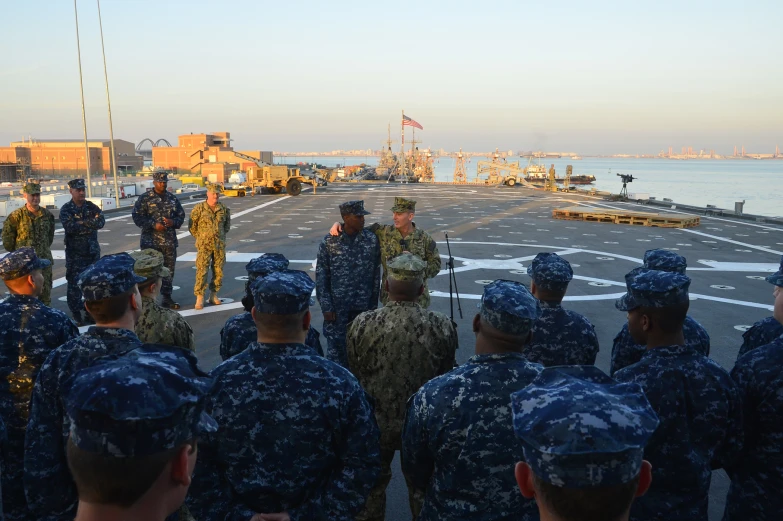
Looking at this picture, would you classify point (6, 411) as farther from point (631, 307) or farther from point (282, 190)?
point (282, 190)

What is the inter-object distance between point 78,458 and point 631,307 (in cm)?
255

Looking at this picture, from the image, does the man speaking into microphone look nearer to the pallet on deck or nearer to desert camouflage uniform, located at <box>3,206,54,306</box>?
desert camouflage uniform, located at <box>3,206,54,306</box>

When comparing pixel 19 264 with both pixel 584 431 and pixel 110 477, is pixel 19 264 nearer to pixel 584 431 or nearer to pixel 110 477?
pixel 110 477

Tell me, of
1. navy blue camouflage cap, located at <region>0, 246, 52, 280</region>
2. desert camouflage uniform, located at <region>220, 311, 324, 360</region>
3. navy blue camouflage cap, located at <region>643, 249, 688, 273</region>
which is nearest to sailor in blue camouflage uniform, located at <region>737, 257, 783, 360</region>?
navy blue camouflage cap, located at <region>643, 249, 688, 273</region>

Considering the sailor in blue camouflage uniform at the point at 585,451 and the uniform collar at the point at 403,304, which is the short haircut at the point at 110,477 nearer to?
the sailor in blue camouflage uniform at the point at 585,451

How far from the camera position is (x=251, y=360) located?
2436 mm

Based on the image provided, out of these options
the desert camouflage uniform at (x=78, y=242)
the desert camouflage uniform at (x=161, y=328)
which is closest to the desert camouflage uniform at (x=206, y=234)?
the desert camouflage uniform at (x=78, y=242)

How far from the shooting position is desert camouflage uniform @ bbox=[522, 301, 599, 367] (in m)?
3.84

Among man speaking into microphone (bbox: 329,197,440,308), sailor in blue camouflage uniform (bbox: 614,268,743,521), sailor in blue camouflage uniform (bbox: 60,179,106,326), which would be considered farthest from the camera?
sailor in blue camouflage uniform (bbox: 60,179,106,326)

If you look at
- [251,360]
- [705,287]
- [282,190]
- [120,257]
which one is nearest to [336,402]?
[251,360]

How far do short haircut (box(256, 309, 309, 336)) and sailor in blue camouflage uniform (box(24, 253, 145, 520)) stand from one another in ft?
2.14

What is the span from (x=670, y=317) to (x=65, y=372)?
9.16 feet

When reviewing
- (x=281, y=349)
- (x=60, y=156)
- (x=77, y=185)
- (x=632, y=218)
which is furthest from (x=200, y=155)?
(x=281, y=349)

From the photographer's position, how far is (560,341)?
384cm
